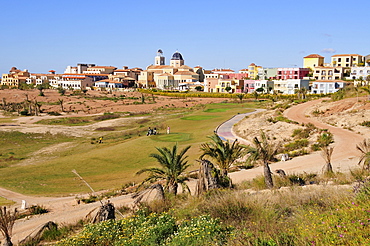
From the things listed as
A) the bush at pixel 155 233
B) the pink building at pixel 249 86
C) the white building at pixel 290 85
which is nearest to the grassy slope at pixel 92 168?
the bush at pixel 155 233

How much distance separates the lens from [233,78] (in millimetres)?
104688

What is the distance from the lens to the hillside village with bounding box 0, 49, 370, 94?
2980 inches

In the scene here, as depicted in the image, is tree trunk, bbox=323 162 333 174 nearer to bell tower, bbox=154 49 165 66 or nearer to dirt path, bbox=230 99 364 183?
dirt path, bbox=230 99 364 183

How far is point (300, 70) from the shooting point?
83875 millimetres

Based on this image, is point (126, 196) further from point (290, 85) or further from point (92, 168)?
point (290, 85)

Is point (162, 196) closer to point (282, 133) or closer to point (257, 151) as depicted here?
point (257, 151)

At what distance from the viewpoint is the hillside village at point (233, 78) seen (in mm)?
75688

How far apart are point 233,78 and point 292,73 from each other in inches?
904

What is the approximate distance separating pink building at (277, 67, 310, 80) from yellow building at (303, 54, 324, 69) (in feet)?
15.3

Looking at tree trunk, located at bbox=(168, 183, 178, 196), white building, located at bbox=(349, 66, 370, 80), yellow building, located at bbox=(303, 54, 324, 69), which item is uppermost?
yellow building, located at bbox=(303, 54, 324, 69)

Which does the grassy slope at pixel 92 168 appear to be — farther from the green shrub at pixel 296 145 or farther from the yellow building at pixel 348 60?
the yellow building at pixel 348 60

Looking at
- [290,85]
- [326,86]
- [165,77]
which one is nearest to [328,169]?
[326,86]

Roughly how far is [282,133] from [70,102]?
2403 inches

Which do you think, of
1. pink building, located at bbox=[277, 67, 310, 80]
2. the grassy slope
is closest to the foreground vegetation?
the grassy slope
